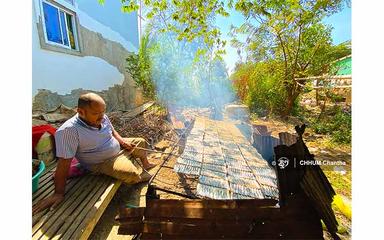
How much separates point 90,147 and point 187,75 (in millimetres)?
1130

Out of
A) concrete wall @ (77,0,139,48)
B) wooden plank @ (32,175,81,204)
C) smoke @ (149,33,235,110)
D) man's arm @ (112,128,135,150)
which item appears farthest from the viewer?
man's arm @ (112,128,135,150)

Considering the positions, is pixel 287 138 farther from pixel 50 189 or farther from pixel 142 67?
pixel 50 189

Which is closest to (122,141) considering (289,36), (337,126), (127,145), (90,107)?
(127,145)

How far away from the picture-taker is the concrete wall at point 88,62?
1.90 metres

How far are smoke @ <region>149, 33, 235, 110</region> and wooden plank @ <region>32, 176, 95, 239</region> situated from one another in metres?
1.23

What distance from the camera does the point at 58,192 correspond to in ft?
5.50

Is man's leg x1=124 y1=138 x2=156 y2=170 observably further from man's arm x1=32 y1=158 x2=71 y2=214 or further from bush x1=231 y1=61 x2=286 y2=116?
bush x1=231 y1=61 x2=286 y2=116

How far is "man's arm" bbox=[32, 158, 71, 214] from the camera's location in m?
1.58

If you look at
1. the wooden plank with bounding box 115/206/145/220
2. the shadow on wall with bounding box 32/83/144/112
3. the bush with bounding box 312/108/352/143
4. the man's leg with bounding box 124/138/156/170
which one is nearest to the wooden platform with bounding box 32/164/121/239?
the wooden plank with bounding box 115/206/145/220

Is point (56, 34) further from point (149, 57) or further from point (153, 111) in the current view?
point (153, 111)

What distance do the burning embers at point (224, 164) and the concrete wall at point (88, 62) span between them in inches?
33.2

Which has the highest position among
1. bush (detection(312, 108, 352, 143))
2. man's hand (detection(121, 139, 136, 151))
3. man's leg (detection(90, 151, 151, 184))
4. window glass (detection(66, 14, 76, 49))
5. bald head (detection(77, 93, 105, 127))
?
window glass (detection(66, 14, 76, 49))

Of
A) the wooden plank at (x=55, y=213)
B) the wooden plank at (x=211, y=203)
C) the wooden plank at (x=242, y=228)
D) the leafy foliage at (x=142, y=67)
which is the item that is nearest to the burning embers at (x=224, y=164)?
the wooden plank at (x=211, y=203)

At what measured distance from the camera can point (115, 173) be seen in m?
2.03
